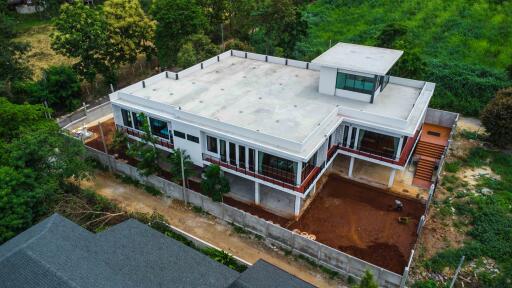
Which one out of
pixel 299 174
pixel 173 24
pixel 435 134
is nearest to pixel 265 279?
pixel 299 174

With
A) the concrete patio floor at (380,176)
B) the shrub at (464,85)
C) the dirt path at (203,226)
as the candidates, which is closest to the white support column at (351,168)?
the concrete patio floor at (380,176)

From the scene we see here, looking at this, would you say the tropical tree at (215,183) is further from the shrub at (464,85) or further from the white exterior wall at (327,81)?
the shrub at (464,85)

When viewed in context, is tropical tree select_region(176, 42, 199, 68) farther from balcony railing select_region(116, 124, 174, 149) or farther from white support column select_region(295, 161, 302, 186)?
white support column select_region(295, 161, 302, 186)

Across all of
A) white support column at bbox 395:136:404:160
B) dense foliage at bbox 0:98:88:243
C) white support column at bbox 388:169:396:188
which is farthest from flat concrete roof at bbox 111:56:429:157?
dense foliage at bbox 0:98:88:243

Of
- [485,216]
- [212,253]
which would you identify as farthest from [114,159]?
[485,216]

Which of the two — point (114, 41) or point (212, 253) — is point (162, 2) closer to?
point (114, 41)

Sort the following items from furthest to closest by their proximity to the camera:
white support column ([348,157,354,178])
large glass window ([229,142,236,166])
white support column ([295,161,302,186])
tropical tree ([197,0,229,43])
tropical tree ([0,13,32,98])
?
1. tropical tree ([197,0,229,43])
2. tropical tree ([0,13,32,98])
3. white support column ([348,157,354,178])
4. large glass window ([229,142,236,166])
5. white support column ([295,161,302,186])
